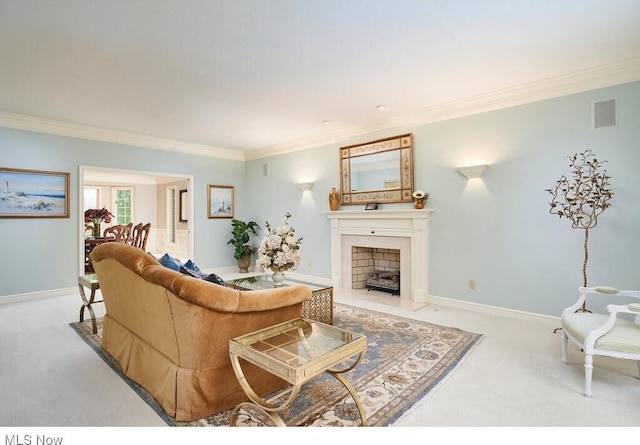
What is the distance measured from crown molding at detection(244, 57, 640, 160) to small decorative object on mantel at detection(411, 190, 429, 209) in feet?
3.07

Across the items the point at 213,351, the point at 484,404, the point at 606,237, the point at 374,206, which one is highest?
the point at 374,206

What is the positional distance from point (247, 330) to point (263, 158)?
203 inches

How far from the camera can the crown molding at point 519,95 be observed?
3.13 metres

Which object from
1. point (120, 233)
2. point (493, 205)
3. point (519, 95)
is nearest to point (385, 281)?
point (493, 205)

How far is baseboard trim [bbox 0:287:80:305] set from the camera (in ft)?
14.4

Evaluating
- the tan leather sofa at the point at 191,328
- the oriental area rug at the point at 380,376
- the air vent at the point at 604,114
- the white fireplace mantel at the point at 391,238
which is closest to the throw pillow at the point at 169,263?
the tan leather sofa at the point at 191,328

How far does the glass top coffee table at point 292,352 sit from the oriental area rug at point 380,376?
0.58 ft

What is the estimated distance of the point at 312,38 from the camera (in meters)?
2.60

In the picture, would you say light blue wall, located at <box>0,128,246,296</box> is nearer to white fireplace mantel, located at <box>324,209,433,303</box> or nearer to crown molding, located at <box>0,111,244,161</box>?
crown molding, located at <box>0,111,244,161</box>

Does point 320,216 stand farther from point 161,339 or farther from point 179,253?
point 179,253

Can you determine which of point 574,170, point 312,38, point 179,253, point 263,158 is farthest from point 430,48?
point 179,253

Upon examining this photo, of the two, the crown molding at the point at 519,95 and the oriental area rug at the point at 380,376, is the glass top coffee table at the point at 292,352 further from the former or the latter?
the crown molding at the point at 519,95
